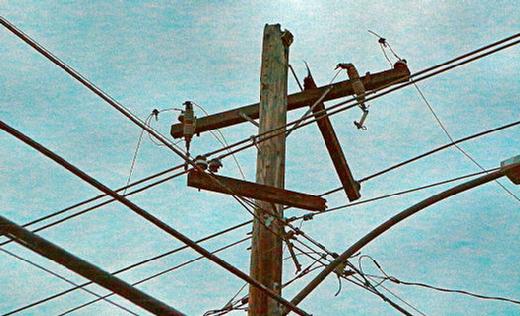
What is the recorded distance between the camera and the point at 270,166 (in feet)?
26.3

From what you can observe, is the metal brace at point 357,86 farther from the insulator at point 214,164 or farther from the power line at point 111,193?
the power line at point 111,193

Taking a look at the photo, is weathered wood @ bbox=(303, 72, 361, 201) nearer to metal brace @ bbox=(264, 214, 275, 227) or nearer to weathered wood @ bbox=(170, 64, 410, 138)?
weathered wood @ bbox=(170, 64, 410, 138)

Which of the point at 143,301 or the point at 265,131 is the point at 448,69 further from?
the point at 143,301

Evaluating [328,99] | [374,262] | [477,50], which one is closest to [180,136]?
[328,99]

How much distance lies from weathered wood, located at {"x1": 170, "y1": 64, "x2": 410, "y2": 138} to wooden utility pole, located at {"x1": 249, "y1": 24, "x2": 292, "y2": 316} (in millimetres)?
348

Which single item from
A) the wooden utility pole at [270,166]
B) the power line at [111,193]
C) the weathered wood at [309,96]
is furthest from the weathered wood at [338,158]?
the power line at [111,193]

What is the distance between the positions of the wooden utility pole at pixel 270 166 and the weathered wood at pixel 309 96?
0.35 meters

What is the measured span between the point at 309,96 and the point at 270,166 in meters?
1.33

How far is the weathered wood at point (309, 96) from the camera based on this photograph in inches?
354

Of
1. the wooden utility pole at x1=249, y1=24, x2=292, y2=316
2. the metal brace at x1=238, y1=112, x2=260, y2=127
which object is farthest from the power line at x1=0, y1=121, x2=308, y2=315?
the metal brace at x1=238, y1=112, x2=260, y2=127

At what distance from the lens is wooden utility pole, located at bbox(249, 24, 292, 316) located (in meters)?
7.34

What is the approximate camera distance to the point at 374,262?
9.45 m

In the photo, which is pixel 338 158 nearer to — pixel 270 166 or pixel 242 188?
pixel 270 166

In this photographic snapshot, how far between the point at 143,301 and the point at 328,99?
498 cm
